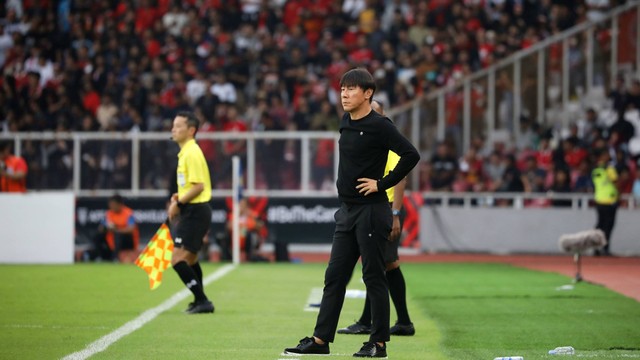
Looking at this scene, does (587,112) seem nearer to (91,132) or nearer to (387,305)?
(91,132)

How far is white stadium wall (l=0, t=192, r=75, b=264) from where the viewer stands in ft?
76.0

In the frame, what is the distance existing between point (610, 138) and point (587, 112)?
0.79 m

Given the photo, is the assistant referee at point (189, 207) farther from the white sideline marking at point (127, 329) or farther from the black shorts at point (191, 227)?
the white sideline marking at point (127, 329)

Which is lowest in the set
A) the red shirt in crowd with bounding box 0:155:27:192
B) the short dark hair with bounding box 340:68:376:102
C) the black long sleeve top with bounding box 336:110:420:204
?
the red shirt in crowd with bounding box 0:155:27:192

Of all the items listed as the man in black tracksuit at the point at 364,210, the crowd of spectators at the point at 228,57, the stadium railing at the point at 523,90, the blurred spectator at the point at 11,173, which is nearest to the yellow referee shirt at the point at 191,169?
the man in black tracksuit at the point at 364,210

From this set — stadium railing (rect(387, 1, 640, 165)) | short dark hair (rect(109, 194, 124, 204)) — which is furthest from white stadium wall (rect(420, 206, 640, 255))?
short dark hair (rect(109, 194, 124, 204))

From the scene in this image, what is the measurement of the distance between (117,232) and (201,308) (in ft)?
37.8

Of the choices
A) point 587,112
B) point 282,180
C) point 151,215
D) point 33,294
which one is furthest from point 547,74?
point 33,294

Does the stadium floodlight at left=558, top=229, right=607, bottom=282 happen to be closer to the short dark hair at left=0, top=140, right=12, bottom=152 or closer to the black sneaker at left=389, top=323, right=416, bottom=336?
the black sneaker at left=389, top=323, right=416, bottom=336

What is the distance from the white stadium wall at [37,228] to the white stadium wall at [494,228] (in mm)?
7923

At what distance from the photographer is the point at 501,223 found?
27031mm

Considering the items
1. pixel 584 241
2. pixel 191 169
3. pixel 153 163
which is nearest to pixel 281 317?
pixel 191 169

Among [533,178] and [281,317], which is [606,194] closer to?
[533,178]

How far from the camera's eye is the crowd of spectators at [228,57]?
28.4 meters
